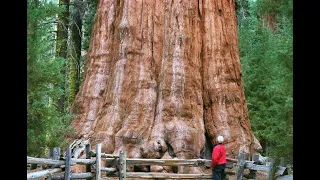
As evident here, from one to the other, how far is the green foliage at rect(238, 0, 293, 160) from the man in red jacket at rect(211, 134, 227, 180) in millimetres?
1134

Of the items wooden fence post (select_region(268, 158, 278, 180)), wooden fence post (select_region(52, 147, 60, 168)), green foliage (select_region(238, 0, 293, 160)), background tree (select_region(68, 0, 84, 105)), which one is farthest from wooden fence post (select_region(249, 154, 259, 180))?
background tree (select_region(68, 0, 84, 105))

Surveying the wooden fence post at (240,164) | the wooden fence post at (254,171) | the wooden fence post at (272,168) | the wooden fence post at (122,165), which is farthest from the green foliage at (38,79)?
the wooden fence post at (254,171)

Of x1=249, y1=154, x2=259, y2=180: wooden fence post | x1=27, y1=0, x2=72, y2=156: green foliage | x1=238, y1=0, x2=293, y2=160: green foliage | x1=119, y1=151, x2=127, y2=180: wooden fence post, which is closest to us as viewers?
x1=238, y1=0, x2=293, y2=160: green foliage

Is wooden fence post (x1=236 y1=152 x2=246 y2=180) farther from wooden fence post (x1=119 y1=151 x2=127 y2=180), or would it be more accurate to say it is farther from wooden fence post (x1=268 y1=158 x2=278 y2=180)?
wooden fence post (x1=119 y1=151 x2=127 y2=180)

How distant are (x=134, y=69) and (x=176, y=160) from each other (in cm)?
371

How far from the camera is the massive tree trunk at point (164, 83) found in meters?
13.6

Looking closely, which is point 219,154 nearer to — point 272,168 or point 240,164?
point 240,164

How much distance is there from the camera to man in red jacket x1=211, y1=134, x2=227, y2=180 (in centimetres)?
1130

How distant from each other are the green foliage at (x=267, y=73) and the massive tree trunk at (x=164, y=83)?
151cm

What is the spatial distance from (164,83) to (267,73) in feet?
33.0

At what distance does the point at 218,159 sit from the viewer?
11383mm

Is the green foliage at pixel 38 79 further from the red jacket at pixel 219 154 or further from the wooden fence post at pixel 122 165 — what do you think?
the red jacket at pixel 219 154
